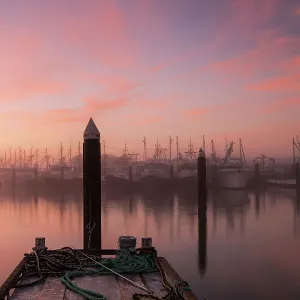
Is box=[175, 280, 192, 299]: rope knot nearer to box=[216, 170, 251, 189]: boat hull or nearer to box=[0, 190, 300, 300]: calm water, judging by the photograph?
box=[0, 190, 300, 300]: calm water

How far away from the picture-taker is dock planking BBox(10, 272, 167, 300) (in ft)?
23.2

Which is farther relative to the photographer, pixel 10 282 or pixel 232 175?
pixel 232 175

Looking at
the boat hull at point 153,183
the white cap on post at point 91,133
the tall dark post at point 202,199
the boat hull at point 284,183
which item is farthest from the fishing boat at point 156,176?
the white cap on post at point 91,133

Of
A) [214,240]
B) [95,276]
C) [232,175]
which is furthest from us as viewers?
[232,175]

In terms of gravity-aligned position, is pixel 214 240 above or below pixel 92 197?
below

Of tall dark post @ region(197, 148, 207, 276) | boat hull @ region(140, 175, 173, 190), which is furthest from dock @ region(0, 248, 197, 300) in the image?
boat hull @ region(140, 175, 173, 190)

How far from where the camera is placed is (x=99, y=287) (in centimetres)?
756

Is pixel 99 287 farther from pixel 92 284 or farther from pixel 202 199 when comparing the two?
pixel 202 199

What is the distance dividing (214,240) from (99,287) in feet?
68.7

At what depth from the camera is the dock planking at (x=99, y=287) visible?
7074 mm

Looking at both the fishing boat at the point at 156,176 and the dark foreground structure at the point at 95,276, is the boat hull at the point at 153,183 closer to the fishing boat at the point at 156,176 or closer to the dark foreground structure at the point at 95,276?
the fishing boat at the point at 156,176

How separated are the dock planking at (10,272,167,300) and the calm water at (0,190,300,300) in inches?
302

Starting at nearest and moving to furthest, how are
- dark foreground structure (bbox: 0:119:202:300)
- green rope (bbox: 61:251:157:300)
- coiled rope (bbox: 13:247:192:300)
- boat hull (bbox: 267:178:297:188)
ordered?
dark foreground structure (bbox: 0:119:202:300) < green rope (bbox: 61:251:157:300) < coiled rope (bbox: 13:247:192:300) < boat hull (bbox: 267:178:297:188)

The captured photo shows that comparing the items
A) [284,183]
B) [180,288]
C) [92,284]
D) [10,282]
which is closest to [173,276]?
[180,288]
